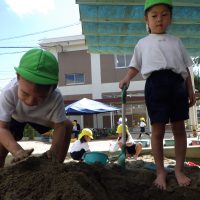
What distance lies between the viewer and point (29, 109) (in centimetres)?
296

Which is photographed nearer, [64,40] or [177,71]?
[177,71]

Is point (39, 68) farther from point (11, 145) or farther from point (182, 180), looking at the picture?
point (182, 180)

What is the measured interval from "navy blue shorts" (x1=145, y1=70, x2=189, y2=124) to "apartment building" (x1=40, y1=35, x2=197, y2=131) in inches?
897

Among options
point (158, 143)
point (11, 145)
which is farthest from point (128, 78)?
point (11, 145)

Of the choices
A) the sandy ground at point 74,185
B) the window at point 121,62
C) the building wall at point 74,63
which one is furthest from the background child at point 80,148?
the building wall at point 74,63

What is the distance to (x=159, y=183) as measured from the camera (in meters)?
2.74

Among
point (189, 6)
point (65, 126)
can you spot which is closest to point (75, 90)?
point (189, 6)

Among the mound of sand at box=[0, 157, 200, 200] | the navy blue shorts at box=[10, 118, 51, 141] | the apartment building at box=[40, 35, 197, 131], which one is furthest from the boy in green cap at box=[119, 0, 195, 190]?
the apartment building at box=[40, 35, 197, 131]

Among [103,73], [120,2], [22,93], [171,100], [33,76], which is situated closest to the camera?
Result: [33,76]

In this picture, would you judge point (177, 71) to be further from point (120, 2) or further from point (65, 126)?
point (120, 2)

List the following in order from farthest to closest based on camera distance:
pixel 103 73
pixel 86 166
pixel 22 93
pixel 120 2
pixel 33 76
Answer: pixel 103 73, pixel 120 2, pixel 86 166, pixel 22 93, pixel 33 76

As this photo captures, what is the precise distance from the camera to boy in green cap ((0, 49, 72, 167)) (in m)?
2.42

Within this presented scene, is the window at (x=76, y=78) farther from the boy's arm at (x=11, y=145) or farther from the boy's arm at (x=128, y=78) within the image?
the boy's arm at (x=11, y=145)

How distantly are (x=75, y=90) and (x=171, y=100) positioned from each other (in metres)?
24.1
